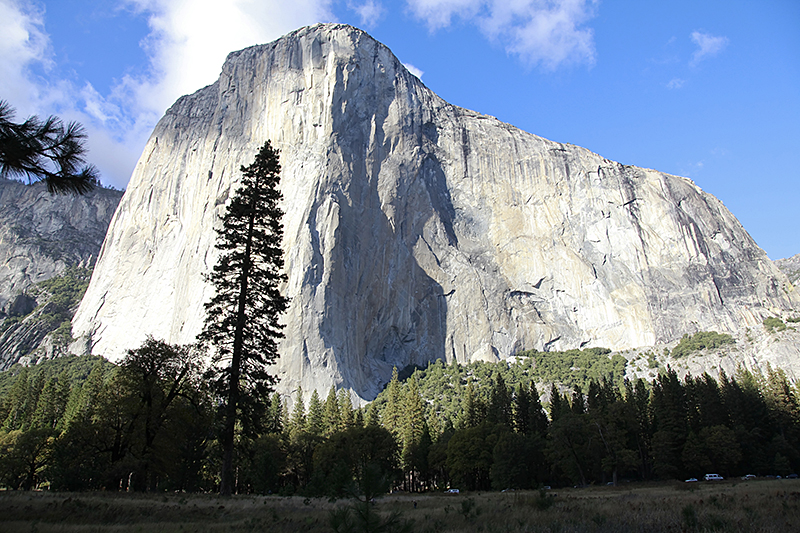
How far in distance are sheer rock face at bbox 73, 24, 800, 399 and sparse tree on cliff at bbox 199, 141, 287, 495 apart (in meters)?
67.2

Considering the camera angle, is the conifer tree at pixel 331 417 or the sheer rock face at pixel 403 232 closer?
the conifer tree at pixel 331 417

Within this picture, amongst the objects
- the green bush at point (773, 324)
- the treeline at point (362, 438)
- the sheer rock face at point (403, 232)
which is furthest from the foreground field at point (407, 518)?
the green bush at point (773, 324)

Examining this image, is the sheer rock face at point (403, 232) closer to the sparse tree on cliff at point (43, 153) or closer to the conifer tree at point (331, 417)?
the conifer tree at point (331, 417)

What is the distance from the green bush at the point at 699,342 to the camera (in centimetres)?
10519

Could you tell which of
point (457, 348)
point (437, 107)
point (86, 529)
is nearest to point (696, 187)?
point (437, 107)

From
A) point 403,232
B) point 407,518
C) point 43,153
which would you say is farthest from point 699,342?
point 43,153

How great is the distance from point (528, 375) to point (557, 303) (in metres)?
26.1

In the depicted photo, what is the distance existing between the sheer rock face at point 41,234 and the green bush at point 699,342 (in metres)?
154

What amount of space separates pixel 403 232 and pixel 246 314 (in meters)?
95.2

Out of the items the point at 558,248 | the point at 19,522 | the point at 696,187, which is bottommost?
the point at 19,522

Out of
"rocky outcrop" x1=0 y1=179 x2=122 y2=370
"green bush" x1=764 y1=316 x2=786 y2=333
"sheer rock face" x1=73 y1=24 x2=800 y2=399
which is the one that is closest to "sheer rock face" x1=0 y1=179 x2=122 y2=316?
"rocky outcrop" x1=0 y1=179 x2=122 y2=370

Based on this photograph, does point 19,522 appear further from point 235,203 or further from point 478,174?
point 478,174

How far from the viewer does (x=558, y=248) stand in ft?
413

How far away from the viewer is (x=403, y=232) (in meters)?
115
